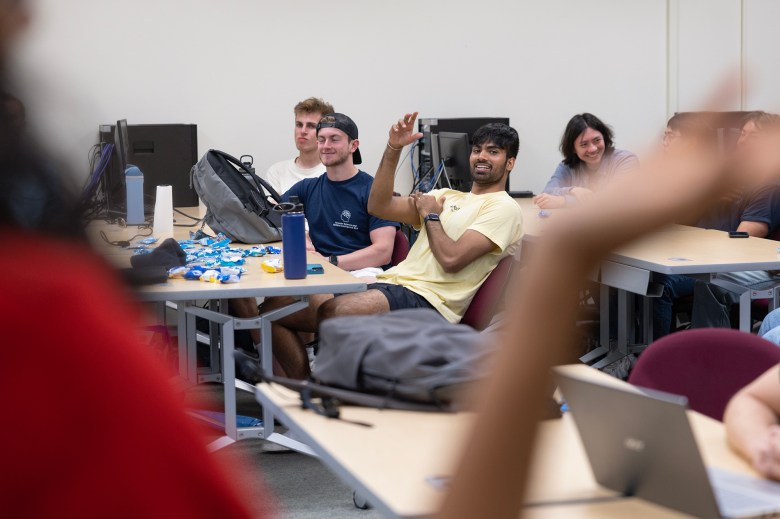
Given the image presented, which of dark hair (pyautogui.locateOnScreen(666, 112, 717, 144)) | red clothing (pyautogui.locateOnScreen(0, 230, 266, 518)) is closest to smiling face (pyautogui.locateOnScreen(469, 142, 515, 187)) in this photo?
dark hair (pyautogui.locateOnScreen(666, 112, 717, 144))

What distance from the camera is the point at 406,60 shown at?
7.21m

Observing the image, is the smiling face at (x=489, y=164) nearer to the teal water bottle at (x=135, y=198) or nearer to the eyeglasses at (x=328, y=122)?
the eyeglasses at (x=328, y=122)

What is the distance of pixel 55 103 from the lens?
1.62ft

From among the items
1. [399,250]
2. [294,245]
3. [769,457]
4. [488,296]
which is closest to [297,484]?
[294,245]

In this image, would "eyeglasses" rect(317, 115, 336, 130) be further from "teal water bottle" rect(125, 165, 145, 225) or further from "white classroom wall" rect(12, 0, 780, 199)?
"white classroom wall" rect(12, 0, 780, 199)

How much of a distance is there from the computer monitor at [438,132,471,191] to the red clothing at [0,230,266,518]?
5329mm

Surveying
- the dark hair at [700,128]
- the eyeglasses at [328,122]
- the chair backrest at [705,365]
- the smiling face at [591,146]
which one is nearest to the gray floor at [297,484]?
the chair backrest at [705,365]

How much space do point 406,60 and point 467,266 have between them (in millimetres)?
3471

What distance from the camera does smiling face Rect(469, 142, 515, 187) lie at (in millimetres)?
4430

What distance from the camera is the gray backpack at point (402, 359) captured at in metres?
2.00

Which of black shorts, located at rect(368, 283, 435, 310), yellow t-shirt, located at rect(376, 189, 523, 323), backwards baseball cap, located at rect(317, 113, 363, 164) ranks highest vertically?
backwards baseball cap, located at rect(317, 113, 363, 164)

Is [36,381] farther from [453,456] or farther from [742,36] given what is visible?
[742,36]

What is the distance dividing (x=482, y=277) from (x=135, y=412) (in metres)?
3.70

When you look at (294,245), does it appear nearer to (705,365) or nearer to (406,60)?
(705,365)
